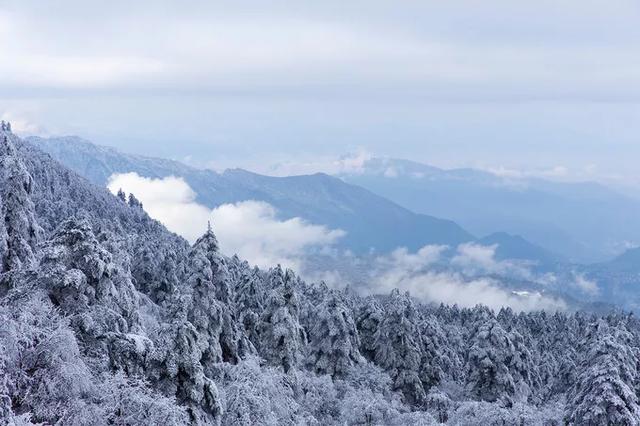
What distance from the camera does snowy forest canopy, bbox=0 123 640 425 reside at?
18859mm

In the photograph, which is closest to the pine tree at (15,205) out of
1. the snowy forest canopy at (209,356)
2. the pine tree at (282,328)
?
the snowy forest canopy at (209,356)

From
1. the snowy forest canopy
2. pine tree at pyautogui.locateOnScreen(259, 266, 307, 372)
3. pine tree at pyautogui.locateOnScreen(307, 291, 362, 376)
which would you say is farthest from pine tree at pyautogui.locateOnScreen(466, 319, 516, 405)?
pine tree at pyautogui.locateOnScreen(259, 266, 307, 372)

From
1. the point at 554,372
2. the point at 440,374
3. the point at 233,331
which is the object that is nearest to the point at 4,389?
the point at 233,331

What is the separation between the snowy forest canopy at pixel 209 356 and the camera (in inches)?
742

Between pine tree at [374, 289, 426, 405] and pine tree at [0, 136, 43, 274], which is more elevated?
pine tree at [0, 136, 43, 274]

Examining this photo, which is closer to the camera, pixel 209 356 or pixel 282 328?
pixel 209 356

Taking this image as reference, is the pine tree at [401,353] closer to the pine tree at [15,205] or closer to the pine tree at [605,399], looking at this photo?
the pine tree at [605,399]

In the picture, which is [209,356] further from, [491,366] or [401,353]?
[401,353]

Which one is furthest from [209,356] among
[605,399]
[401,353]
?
[401,353]

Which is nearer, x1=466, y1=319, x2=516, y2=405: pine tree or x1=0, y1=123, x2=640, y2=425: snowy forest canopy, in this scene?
x1=0, y1=123, x2=640, y2=425: snowy forest canopy

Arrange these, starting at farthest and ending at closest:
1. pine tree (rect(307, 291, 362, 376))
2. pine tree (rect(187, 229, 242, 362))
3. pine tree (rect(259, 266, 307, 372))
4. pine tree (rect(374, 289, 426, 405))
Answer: pine tree (rect(374, 289, 426, 405)), pine tree (rect(307, 291, 362, 376)), pine tree (rect(259, 266, 307, 372)), pine tree (rect(187, 229, 242, 362))

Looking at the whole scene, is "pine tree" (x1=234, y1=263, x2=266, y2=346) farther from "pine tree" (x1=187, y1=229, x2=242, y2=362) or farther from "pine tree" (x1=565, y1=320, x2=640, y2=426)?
A: "pine tree" (x1=565, y1=320, x2=640, y2=426)

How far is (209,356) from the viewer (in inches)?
1474

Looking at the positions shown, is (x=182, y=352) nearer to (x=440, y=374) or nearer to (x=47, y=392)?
(x=47, y=392)
